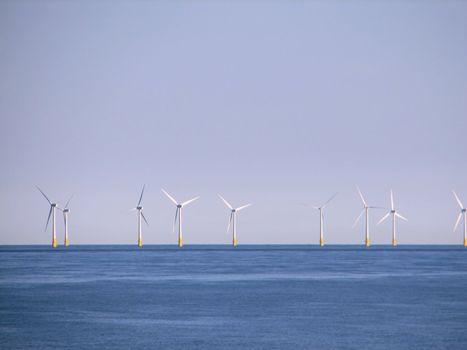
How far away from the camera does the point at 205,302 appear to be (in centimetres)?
6938

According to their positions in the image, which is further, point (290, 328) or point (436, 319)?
point (436, 319)

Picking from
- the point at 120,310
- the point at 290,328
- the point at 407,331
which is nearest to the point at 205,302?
the point at 120,310

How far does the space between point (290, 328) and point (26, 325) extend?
53.6ft

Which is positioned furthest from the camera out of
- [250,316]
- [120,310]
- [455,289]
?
[455,289]

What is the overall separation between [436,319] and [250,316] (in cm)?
1216

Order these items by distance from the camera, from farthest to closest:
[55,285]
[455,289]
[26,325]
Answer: [55,285]
[455,289]
[26,325]

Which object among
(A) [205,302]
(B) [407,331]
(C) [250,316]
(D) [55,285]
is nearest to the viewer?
(B) [407,331]

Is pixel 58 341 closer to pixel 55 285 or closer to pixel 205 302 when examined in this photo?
pixel 205 302

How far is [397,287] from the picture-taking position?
86.1 m

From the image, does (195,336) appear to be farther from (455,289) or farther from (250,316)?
(455,289)

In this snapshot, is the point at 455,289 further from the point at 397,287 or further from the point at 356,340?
the point at 356,340

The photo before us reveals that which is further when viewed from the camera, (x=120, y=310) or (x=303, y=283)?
(x=303, y=283)

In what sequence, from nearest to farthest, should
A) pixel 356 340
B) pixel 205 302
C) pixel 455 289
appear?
pixel 356 340 < pixel 205 302 < pixel 455 289

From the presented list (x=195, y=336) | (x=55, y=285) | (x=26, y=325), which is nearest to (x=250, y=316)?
(x=195, y=336)
